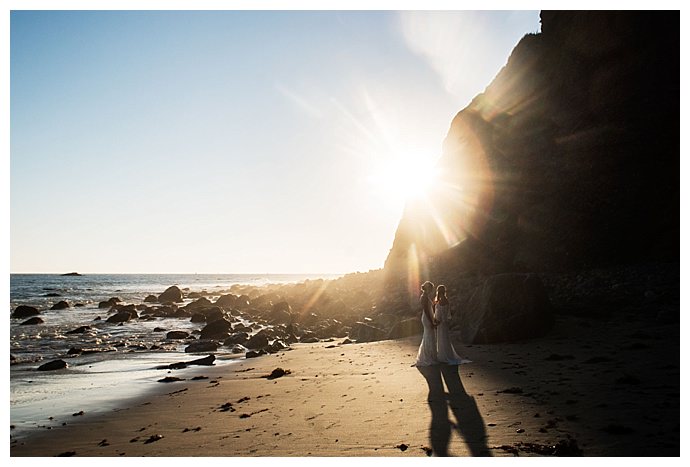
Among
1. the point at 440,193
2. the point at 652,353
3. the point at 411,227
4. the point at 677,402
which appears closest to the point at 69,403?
the point at 677,402

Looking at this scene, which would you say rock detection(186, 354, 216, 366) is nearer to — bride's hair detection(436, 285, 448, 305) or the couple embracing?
the couple embracing

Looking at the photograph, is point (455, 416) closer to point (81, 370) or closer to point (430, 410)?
point (430, 410)

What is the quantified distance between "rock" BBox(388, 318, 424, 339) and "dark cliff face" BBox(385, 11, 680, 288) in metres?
11.0

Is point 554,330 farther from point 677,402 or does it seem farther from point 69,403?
point 69,403

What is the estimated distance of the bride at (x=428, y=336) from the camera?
1153 cm

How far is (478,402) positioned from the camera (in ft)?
24.1

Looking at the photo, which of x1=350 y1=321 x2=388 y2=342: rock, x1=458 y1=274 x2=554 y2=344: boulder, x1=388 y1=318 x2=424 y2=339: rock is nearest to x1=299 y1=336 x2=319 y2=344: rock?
x1=350 y1=321 x2=388 y2=342: rock

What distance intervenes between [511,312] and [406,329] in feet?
16.6

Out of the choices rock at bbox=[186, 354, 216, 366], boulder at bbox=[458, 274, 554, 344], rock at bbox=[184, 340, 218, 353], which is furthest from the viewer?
rock at bbox=[184, 340, 218, 353]

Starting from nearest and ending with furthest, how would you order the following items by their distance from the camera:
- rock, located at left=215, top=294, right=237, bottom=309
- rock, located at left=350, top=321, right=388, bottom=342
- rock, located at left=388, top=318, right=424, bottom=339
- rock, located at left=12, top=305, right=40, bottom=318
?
rock, located at left=388, top=318, right=424, bottom=339 → rock, located at left=350, top=321, right=388, bottom=342 → rock, located at left=12, top=305, right=40, bottom=318 → rock, located at left=215, top=294, right=237, bottom=309

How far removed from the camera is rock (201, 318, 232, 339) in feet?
76.6

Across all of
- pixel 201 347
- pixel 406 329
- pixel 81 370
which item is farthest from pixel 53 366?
pixel 406 329

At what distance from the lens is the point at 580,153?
23719 millimetres

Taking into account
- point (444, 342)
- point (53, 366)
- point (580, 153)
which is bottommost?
point (53, 366)
